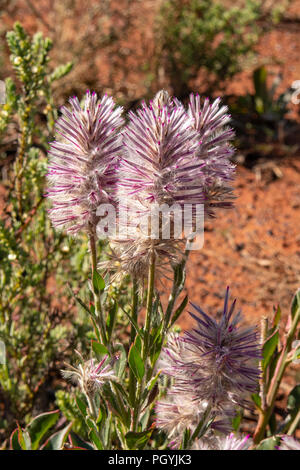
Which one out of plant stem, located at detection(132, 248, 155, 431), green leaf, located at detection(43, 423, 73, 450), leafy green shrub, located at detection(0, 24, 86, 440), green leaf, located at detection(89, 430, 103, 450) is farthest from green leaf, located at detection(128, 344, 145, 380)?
leafy green shrub, located at detection(0, 24, 86, 440)

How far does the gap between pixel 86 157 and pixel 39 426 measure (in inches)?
33.3

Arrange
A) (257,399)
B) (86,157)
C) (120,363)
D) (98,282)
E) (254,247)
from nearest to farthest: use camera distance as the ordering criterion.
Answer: (86,157), (98,282), (120,363), (257,399), (254,247)

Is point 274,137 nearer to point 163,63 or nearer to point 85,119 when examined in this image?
point 163,63

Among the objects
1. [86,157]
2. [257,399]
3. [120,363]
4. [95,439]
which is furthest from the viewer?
[257,399]

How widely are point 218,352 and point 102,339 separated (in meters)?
0.28

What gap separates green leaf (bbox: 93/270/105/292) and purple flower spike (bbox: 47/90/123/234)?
0.12 metres

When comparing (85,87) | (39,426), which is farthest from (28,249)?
(85,87)

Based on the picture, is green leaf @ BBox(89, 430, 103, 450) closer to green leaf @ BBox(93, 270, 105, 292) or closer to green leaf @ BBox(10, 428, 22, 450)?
green leaf @ BBox(10, 428, 22, 450)

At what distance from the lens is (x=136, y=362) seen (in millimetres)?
1189

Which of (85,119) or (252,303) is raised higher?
(85,119)

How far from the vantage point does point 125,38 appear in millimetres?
4574

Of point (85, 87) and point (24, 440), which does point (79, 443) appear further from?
point (85, 87)
